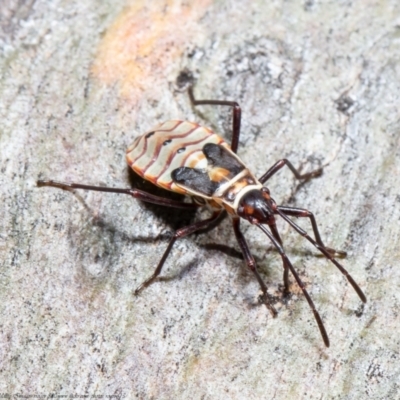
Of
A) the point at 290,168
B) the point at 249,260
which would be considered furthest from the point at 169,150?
the point at 249,260

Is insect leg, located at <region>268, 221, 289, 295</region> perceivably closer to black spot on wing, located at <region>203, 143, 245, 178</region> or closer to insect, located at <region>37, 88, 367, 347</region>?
insect, located at <region>37, 88, 367, 347</region>

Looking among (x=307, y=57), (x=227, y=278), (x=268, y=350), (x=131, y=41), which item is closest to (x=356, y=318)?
(x=268, y=350)

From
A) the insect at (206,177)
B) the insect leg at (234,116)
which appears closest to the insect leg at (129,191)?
the insect at (206,177)

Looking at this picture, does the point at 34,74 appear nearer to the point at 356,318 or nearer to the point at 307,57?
the point at 307,57

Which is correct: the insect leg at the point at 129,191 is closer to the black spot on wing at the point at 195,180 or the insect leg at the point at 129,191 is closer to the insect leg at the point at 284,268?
the black spot on wing at the point at 195,180

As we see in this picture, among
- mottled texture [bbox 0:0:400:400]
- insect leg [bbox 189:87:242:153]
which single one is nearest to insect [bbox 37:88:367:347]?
insect leg [bbox 189:87:242:153]

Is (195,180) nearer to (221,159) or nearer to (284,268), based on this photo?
(221,159)

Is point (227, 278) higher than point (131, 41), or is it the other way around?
point (131, 41)
